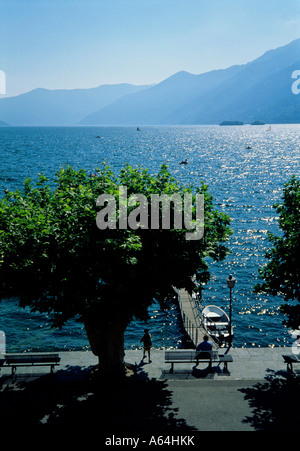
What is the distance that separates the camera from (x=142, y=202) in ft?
50.9

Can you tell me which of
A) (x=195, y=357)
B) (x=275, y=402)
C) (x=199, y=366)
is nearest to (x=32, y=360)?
(x=195, y=357)

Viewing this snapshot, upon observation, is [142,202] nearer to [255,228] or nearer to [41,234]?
[41,234]

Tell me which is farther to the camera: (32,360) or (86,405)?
(32,360)

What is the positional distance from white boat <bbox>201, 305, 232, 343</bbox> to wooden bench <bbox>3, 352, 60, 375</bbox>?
43.7 feet

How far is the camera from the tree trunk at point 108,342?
1597cm

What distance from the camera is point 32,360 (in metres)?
17.0

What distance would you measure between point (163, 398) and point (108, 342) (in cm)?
312

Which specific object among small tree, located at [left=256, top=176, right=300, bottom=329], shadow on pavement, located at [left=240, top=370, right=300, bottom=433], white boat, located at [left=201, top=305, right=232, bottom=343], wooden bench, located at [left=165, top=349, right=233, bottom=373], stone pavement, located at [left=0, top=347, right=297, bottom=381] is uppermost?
small tree, located at [left=256, top=176, right=300, bottom=329]

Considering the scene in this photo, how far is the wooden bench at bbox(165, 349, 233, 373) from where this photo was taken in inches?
683

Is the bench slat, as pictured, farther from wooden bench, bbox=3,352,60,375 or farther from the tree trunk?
the tree trunk

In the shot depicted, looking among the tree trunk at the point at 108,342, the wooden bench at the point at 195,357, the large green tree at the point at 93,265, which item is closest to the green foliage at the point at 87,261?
the large green tree at the point at 93,265

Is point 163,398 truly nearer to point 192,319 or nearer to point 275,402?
point 275,402

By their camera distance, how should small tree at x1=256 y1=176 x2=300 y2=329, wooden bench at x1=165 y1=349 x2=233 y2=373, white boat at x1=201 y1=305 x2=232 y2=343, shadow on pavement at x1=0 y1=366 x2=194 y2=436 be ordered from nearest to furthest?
shadow on pavement at x1=0 y1=366 x2=194 y2=436 → small tree at x1=256 y1=176 x2=300 y2=329 → wooden bench at x1=165 y1=349 x2=233 y2=373 → white boat at x1=201 y1=305 x2=232 y2=343

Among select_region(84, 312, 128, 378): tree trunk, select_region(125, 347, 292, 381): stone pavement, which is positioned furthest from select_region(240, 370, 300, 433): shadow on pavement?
select_region(84, 312, 128, 378): tree trunk
